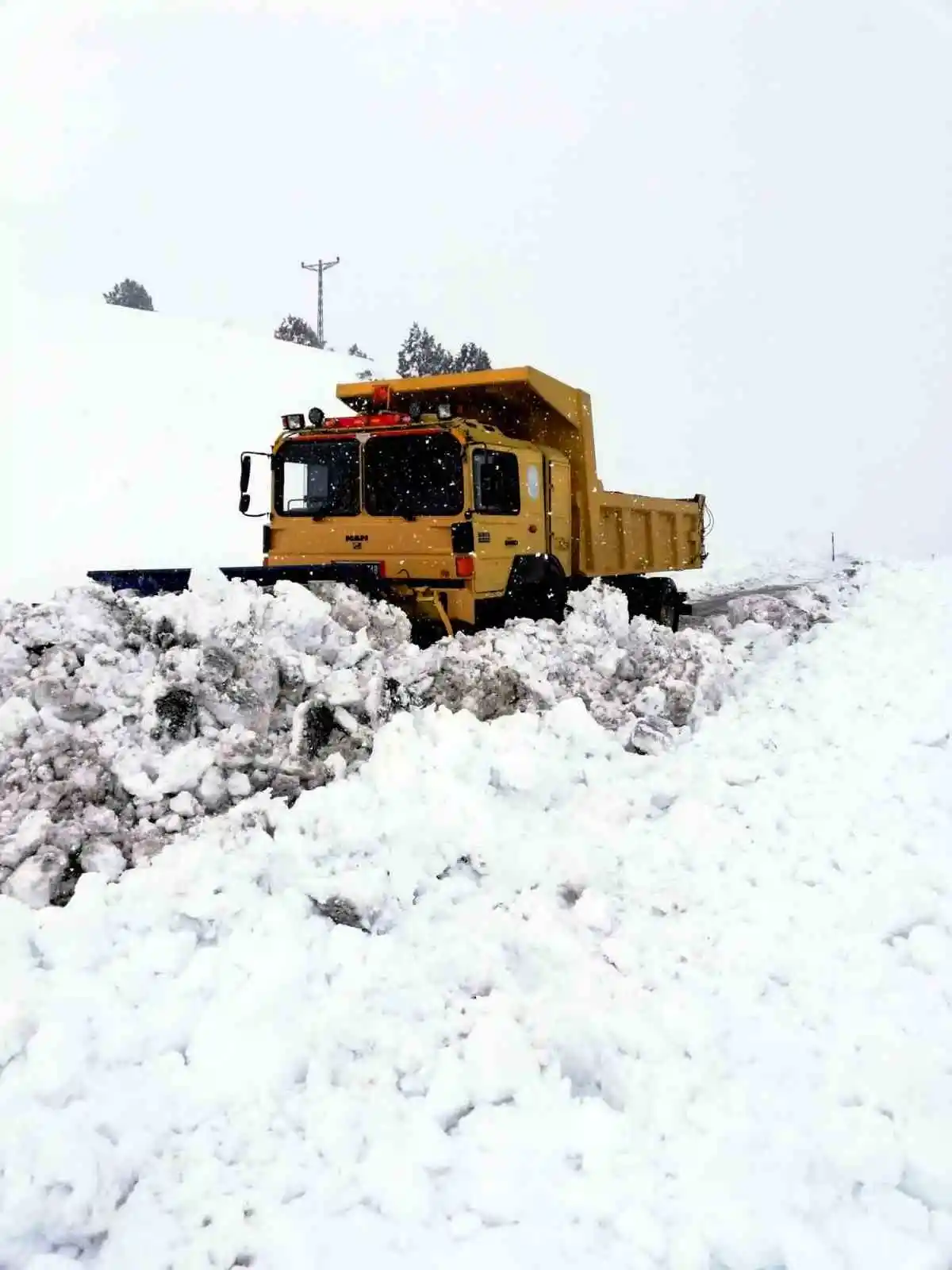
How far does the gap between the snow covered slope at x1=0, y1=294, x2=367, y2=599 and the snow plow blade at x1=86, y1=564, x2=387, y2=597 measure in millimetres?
11622

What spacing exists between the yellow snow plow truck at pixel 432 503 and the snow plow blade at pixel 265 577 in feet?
0.04

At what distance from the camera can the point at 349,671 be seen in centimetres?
593

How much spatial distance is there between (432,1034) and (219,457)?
2770 centimetres

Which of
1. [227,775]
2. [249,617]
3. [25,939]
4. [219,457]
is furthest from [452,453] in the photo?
[219,457]

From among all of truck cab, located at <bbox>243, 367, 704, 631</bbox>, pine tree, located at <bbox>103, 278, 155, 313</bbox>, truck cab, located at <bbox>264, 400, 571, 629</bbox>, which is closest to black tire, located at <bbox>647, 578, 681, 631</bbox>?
truck cab, located at <bbox>243, 367, 704, 631</bbox>

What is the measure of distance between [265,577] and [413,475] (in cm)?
199

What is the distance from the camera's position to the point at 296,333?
4866 cm

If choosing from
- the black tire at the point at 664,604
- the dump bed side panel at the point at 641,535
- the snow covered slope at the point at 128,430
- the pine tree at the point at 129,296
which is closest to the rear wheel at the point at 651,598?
the black tire at the point at 664,604

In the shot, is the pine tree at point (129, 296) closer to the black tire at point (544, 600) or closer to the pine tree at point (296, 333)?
the pine tree at point (296, 333)

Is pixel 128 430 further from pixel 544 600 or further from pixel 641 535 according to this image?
pixel 544 600

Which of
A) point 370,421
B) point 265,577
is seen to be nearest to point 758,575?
point 370,421

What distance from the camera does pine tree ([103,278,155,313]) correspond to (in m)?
47.1

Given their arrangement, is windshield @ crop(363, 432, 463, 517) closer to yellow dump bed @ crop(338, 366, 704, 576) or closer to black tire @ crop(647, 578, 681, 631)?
yellow dump bed @ crop(338, 366, 704, 576)

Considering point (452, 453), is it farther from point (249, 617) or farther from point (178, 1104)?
point (178, 1104)
